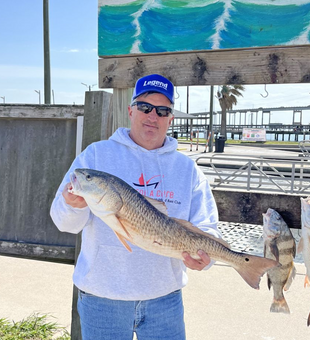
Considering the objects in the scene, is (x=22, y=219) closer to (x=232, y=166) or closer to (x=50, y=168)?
(x=50, y=168)

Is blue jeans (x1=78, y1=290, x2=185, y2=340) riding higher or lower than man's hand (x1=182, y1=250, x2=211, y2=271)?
lower

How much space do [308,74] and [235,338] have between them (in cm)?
236

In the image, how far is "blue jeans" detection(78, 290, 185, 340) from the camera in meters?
2.06

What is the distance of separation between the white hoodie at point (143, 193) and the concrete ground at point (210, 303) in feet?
5.62

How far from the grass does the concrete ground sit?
0.12 meters

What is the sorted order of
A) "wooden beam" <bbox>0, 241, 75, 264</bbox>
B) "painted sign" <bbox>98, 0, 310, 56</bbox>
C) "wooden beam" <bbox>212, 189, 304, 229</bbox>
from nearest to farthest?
"wooden beam" <bbox>212, 189, 304, 229</bbox> < "painted sign" <bbox>98, 0, 310, 56</bbox> < "wooden beam" <bbox>0, 241, 75, 264</bbox>

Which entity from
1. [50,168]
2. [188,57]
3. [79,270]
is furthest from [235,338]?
[188,57]

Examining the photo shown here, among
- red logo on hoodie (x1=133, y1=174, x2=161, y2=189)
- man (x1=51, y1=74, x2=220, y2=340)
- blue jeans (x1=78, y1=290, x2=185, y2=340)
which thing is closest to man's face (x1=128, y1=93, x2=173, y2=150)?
man (x1=51, y1=74, x2=220, y2=340)

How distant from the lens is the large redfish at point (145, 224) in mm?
1775

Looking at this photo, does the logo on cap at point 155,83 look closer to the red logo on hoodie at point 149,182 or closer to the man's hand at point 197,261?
the red logo on hoodie at point 149,182

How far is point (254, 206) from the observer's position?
2.43m

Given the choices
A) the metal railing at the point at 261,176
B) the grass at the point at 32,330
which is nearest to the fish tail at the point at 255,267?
A: the grass at the point at 32,330

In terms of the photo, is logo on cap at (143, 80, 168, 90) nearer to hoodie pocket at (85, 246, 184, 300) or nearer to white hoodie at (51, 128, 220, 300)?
white hoodie at (51, 128, 220, 300)

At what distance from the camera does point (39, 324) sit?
11.9 feet
